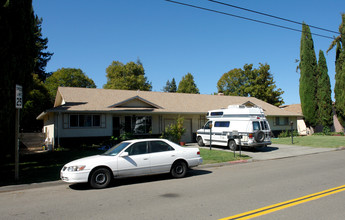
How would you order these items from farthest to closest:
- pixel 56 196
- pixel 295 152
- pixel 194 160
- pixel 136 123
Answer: pixel 136 123, pixel 295 152, pixel 194 160, pixel 56 196

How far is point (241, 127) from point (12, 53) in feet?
43.2

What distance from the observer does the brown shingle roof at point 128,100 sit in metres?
19.7

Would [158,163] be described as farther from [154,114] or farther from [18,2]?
[154,114]

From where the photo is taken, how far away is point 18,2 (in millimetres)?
10461

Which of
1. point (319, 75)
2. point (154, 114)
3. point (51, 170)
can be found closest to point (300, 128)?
point (319, 75)

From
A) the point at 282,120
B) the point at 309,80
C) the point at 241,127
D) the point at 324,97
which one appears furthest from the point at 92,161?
the point at 309,80

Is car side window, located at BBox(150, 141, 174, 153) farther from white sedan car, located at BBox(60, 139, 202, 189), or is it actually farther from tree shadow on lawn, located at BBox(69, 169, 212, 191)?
tree shadow on lawn, located at BBox(69, 169, 212, 191)

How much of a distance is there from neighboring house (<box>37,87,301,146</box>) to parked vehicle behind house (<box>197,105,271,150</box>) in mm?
4461

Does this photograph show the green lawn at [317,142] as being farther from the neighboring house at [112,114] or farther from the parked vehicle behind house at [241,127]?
the neighboring house at [112,114]

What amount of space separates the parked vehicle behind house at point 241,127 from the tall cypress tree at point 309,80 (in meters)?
20.5

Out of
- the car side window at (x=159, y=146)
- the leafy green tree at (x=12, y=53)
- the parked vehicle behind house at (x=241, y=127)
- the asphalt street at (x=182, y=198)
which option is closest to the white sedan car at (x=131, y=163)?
the car side window at (x=159, y=146)

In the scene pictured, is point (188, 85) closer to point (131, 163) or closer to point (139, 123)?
point (139, 123)

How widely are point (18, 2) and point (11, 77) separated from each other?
304 centimetres

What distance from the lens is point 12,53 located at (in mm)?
10578
